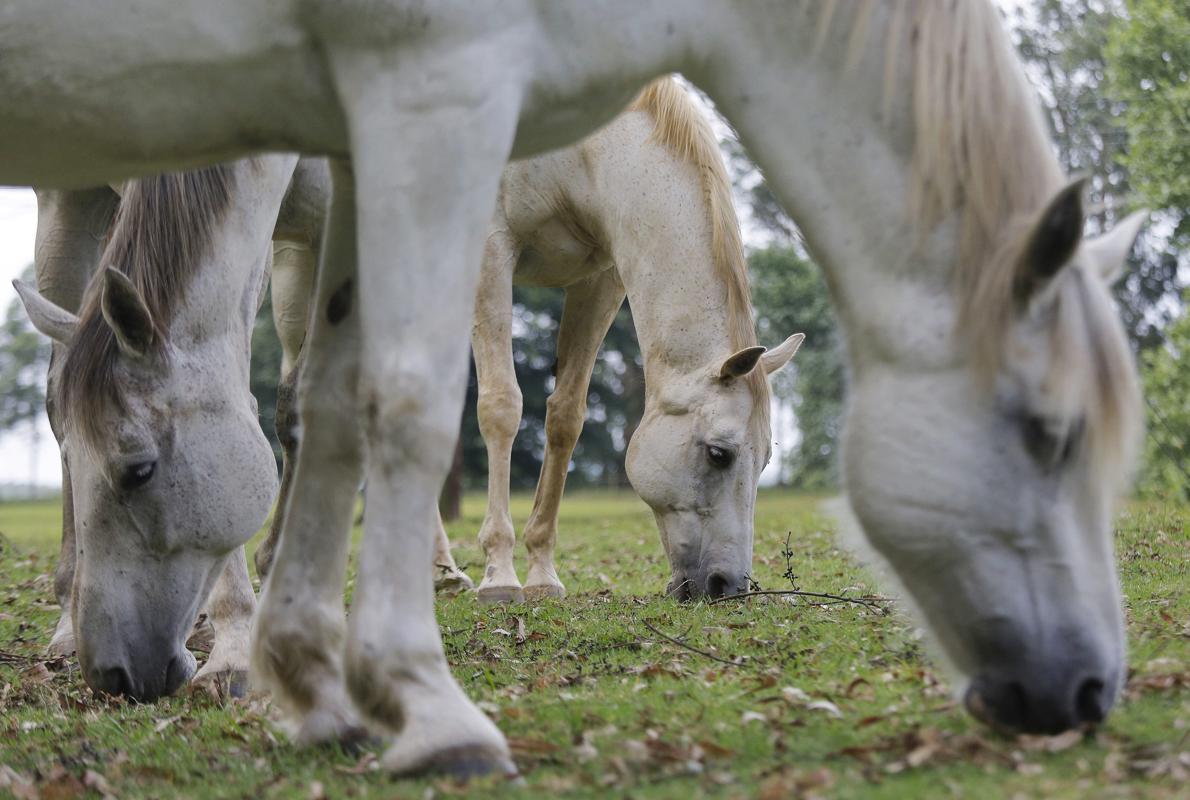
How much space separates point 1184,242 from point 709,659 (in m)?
22.4

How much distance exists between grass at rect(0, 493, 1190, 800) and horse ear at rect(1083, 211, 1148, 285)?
1075mm

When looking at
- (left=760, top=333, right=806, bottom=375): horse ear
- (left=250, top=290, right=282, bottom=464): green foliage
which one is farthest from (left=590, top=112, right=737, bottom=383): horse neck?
(left=250, top=290, right=282, bottom=464): green foliage

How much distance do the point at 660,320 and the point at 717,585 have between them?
154 cm

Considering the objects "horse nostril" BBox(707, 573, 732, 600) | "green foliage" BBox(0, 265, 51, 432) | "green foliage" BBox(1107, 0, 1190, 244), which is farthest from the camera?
"green foliage" BBox(0, 265, 51, 432)

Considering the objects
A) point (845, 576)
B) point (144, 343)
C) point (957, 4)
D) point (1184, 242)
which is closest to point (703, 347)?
point (845, 576)

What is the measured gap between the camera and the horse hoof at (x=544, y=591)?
7.41 metres

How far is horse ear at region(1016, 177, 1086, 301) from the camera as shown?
8.18 feet

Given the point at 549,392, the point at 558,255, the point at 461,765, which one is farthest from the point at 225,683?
the point at 549,392

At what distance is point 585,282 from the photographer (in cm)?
817

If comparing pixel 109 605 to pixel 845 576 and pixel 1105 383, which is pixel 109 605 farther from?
pixel 845 576

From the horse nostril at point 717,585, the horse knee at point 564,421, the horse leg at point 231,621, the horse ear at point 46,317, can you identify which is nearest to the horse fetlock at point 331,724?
the horse leg at point 231,621

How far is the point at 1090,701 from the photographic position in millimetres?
2654

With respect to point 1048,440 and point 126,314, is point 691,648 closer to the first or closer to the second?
point 1048,440

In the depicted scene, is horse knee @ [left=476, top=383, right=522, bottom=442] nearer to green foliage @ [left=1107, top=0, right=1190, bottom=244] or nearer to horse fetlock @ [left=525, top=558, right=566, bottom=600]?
horse fetlock @ [left=525, top=558, right=566, bottom=600]
